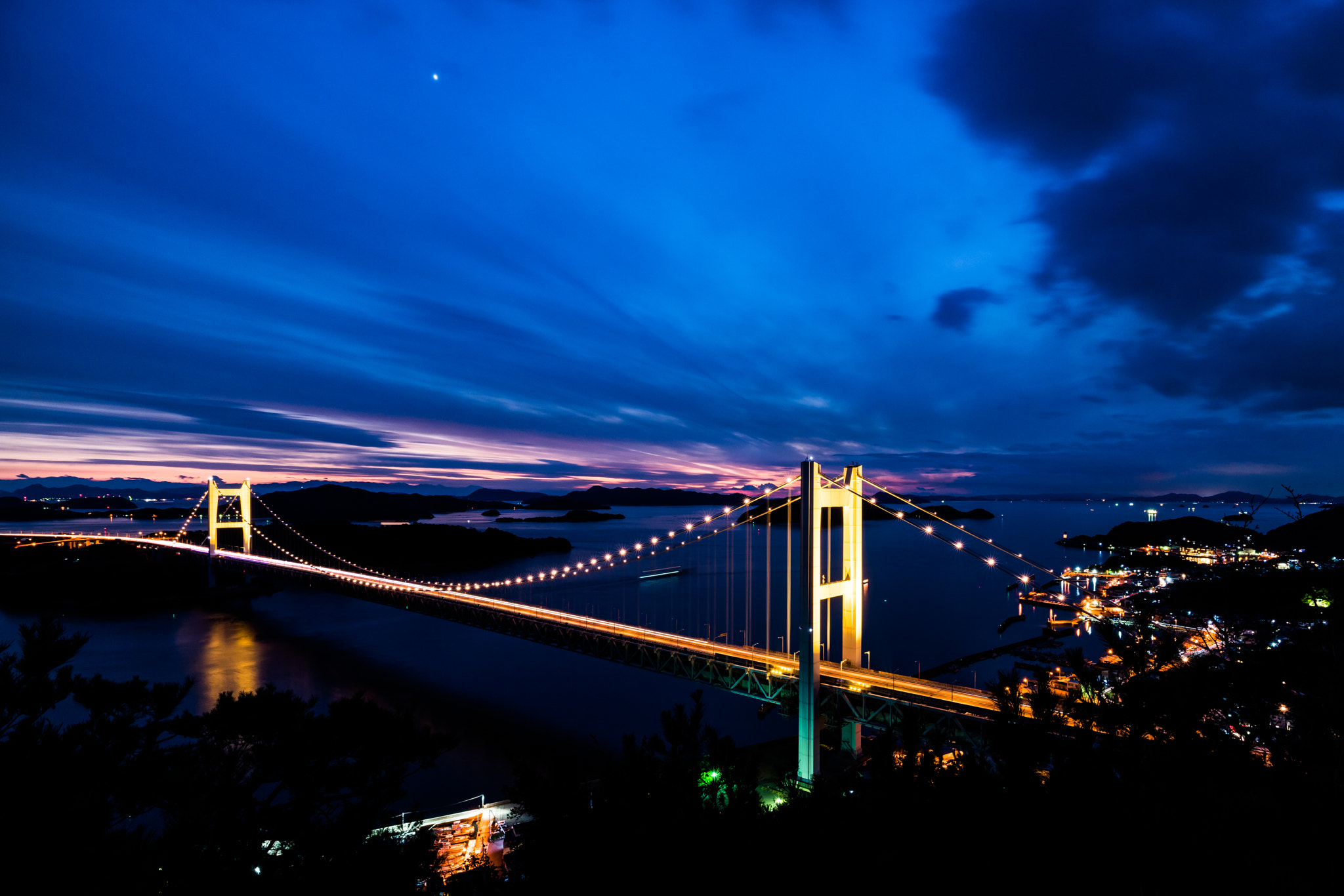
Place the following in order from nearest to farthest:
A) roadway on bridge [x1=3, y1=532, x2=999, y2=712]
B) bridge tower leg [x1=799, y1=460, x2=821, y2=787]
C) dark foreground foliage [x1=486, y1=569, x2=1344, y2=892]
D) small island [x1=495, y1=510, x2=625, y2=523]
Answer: dark foreground foliage [x1=486, y1=569, x2=1344, y2=892], roadway on bridge [x1=3, y1=532, x2=999, y2=712], bridge tower leg [x1=799, y1=460, x2=821, y2=787], small island [x1=495, y1=510, x2=625, y2=523]

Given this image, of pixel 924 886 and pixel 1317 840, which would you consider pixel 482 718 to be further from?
pixel 1317 840

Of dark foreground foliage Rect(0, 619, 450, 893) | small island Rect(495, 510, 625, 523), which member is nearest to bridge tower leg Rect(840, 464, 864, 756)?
dark foreground foliage Rect(0, 619, 450, 893)

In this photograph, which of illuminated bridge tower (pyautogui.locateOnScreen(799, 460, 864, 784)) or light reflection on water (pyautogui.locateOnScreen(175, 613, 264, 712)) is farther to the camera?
light reflection on water (pyautogui.locateOnScreen(175, 613, 264, 712))

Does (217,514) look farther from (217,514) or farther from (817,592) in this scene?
(817,592)

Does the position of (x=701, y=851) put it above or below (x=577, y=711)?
above

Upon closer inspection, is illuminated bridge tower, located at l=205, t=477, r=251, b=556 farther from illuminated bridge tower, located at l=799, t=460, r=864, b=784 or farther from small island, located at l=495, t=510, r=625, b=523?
small island, located at l=495, t=510, r=625, b=523

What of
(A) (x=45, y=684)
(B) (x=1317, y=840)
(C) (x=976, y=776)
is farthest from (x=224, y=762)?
(B) (x=1317, y=840)

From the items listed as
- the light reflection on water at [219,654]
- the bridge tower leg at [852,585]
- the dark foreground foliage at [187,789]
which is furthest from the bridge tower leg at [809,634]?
the light reflection on water at [219,654]

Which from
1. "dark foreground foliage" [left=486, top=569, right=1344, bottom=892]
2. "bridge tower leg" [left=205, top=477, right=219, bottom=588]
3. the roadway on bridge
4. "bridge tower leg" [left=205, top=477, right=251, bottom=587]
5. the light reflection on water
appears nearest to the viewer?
"dark foreground foliage" [left=486, top=569, right=1344, bottom=892]
